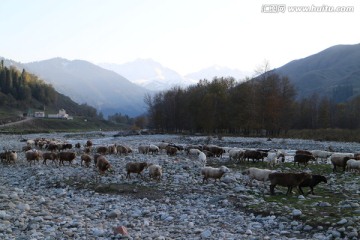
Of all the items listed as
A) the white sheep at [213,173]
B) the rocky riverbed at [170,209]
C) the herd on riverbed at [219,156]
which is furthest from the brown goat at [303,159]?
the white sheep at [213,173]

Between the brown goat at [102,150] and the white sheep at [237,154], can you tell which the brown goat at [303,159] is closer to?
the white sheep at [237,154]

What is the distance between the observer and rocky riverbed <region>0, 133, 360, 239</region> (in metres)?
10.9

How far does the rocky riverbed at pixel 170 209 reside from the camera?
1091 centimetres

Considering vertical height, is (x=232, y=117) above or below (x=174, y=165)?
above

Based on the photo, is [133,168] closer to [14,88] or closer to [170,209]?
[170,209]

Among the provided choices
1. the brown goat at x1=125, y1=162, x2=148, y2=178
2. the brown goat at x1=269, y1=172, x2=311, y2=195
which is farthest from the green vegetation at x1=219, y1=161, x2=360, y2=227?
the brown goat at x1=125, y1=162, x2=148, y2=178

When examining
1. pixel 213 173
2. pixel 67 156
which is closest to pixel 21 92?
pixel 67 156

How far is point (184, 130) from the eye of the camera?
104875 mm

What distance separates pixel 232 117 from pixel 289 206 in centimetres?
6365

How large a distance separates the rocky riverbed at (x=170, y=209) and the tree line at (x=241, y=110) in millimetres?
50710

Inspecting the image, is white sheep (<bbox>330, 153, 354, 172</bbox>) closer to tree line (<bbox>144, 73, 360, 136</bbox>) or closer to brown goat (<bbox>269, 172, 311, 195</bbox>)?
brown goat (<bbox>269, 172, 311, 195</bbox>)

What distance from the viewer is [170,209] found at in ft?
46.8

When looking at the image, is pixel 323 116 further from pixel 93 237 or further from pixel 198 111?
pixel 93 237

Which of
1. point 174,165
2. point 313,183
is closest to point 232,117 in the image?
point 174,165
